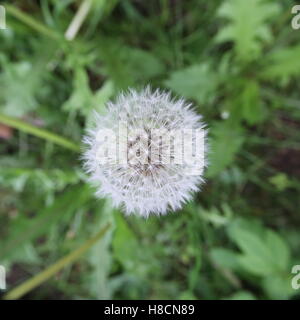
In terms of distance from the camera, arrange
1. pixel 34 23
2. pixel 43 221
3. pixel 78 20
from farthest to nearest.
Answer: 1. pixel 78 20
2. pixel 43 221
3. pixel 34 23

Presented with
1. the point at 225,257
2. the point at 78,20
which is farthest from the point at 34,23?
the point at 225,257

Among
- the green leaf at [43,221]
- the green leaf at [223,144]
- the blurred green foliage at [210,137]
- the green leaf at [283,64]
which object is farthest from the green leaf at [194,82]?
the green leaf at [43,221]

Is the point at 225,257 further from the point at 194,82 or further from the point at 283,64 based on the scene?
the point at 283,64

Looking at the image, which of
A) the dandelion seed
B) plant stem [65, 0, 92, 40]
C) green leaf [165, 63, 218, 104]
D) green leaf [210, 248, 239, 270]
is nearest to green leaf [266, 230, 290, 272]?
green leaf [210, 248, 239, 270]

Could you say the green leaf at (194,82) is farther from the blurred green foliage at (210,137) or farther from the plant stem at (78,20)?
the plant stem at (78,20)

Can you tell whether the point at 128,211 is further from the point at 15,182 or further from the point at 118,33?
the point at 118,33

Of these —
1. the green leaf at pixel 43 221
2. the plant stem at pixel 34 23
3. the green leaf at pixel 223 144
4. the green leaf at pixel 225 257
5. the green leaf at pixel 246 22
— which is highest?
the green leaf at pixel 246 22
